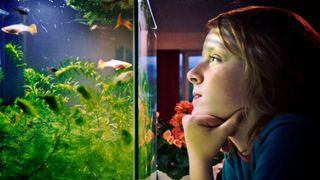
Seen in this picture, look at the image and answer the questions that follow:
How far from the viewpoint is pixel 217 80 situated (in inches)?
72.6

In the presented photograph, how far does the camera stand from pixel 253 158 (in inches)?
70.2

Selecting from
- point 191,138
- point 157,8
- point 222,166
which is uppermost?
point 157,8

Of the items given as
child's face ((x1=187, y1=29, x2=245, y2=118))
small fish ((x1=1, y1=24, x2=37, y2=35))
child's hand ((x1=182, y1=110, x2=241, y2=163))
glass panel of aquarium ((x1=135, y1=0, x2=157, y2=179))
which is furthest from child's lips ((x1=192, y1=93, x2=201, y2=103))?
small fish ((x1=1, y1=24, x2=37, y2=35))

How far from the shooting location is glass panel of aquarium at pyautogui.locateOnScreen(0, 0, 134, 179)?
1604 mm

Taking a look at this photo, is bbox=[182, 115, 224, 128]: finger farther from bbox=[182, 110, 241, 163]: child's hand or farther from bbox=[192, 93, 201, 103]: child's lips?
bbox=[192, 93, 201, 103]: child's lips

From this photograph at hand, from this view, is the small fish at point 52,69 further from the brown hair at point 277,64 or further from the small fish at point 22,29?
the brown hair at point 277,64

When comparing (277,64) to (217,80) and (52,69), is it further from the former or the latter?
(52,69)

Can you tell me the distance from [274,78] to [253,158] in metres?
0.42

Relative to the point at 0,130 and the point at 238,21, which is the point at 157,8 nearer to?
the point at 238,21

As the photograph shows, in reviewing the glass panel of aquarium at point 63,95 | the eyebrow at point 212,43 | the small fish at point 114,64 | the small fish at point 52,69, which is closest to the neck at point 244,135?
the eyebrow at point 212,43

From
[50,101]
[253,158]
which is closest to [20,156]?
[50,101]

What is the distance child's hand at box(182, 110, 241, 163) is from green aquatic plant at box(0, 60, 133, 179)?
1.59ft

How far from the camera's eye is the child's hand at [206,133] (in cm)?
183

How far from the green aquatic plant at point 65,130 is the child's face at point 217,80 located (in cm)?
53
